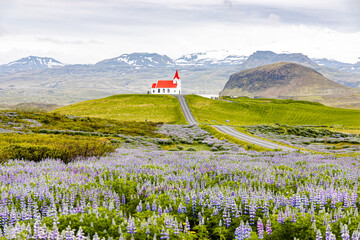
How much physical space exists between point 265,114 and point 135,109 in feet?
179

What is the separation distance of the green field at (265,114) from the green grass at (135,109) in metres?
9.10

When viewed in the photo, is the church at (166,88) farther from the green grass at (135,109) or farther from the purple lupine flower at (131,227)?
the purple lupine flower at (131,227)

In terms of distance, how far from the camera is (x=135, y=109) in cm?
12112

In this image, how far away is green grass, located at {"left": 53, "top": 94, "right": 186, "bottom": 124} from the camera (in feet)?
350

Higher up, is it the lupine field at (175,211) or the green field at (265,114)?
the lupine field at (175,211)

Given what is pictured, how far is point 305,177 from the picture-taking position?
1111 centimetres

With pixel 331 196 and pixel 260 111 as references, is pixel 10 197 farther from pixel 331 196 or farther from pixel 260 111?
pixel 260 111

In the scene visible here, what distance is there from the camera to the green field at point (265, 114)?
107m

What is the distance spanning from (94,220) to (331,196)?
5.99m

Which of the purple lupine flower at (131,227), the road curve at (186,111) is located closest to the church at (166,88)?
the road curve at (186,111)

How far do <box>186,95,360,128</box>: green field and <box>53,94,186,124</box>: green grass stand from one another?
9101 millimetres

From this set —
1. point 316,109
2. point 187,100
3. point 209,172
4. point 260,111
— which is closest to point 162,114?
point 187,100

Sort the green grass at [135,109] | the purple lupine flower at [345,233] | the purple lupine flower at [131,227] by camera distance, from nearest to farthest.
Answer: the purple lupine flower at [345,233] → the purple lupine flower at [131,227] → the green grass at [135,109]

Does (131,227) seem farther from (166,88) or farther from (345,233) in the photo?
(166,88)
